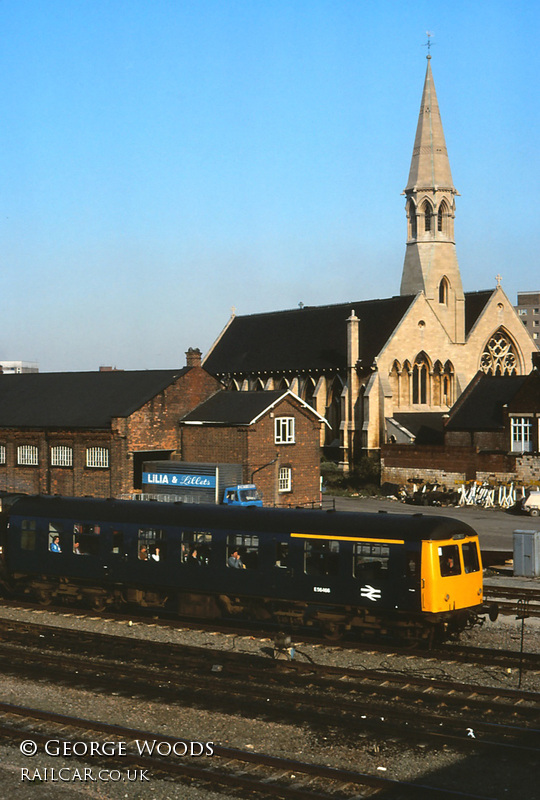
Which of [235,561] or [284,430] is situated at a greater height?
[284,430]

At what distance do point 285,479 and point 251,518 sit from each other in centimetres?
2417

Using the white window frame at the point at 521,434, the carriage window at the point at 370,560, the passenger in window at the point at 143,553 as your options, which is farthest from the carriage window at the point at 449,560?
the white window frame at the point at 521,434

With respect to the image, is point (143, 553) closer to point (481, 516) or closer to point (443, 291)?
point (481, 516)

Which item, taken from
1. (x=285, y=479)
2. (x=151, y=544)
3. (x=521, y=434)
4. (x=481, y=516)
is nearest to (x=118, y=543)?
(x=151, y=544)

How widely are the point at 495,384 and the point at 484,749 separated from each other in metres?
44.9

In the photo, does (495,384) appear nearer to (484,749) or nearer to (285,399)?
(285,399)

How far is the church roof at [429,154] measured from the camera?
77.3m

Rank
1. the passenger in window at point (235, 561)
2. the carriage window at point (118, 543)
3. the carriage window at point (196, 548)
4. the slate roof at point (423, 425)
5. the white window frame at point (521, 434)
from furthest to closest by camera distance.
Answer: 1. the slate roof at point (423, 425)
2. the white window frame at point (521, 434)
3. the carriage window at point (118, 543)
4. the carriage window at point (196, 548)
5. the passenger in window at point (235, 561)

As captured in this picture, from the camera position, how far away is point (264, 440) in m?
45.0

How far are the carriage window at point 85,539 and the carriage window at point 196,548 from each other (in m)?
2.78

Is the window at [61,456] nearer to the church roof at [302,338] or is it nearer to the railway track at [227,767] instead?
the church roof at [302,338]

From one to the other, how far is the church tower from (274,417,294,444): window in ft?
109

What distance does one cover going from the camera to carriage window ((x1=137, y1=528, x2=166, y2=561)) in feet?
75.7

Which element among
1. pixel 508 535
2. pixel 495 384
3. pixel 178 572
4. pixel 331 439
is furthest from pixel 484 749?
pixel 331 439
